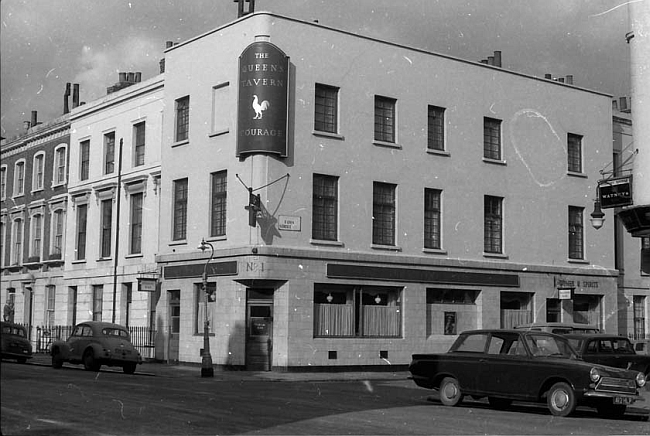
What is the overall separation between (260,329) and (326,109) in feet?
28.1

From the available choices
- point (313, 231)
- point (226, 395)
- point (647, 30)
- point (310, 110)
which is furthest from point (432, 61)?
point (226, 395)

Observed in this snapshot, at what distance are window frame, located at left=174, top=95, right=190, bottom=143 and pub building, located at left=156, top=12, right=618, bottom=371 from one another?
97 mm

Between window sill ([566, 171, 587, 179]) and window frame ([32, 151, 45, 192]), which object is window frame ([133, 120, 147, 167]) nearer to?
window frame ([32, 151, 45, 192])

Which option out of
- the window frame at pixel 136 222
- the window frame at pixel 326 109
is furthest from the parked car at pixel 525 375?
the window frame at pixel 136 222

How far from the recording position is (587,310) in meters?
43.0

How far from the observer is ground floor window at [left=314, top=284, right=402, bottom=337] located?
1355 inches

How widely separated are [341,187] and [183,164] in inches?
257

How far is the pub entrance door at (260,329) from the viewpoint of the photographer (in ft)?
110

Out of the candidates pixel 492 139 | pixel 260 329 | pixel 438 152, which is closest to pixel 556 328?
pixel 260 329

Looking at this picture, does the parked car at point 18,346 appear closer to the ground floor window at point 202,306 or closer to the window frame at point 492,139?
the ground floor window at point 202,306

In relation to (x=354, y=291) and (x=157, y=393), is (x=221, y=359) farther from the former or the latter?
(x=157, y=393)

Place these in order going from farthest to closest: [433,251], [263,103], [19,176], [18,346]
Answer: [19,176], [433,251], [18,346], [263,103]

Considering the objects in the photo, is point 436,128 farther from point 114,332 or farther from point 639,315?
point 639,315

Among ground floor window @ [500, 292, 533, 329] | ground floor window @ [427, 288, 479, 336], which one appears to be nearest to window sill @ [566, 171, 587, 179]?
ground floor window @ [500, 292, 533, 329]
